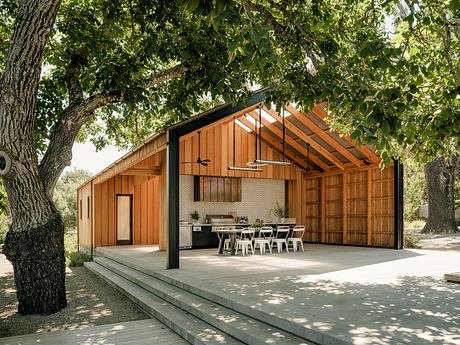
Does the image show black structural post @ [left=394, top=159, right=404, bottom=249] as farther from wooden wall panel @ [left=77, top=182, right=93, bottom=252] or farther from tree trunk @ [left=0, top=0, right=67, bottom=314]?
wooden wall panel @ [left=77, top=182, right=93, bottom=252]

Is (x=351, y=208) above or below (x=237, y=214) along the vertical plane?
above

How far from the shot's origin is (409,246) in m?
13.7

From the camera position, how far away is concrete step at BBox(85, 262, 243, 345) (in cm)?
483

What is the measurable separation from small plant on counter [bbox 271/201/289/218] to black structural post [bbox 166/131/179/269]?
26.3 ft

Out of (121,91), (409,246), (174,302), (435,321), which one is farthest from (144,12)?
(409,246)

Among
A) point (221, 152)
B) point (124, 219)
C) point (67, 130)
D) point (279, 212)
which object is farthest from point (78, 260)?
point (67, 130)

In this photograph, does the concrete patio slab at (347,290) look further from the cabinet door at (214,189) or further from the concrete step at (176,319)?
the cabinet door at (214,189)

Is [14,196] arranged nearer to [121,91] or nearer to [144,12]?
[121,91]

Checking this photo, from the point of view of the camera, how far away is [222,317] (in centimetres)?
522

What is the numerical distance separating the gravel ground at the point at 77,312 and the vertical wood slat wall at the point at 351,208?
8555 mm

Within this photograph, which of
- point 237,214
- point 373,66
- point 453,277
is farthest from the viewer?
point 237,214

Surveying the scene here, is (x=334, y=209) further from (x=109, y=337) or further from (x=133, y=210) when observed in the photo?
(x=109, y=337)

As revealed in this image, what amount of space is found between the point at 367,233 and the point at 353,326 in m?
10.1

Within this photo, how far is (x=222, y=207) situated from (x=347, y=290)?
9375 millimetres
